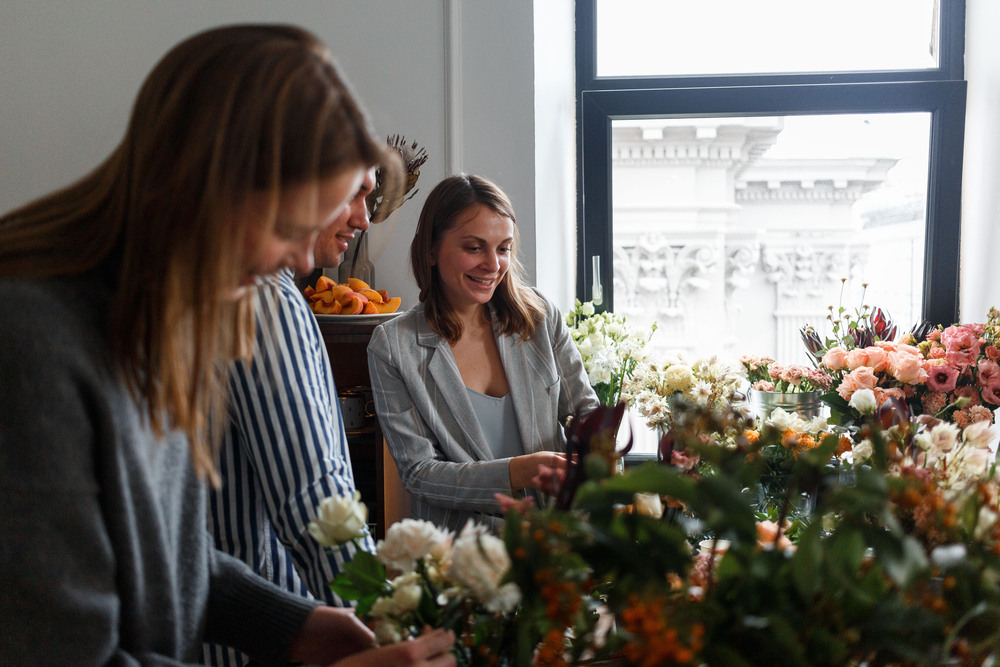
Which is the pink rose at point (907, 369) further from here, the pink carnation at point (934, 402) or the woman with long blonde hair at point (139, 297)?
the woman with long blonde hair at point (139, 297)

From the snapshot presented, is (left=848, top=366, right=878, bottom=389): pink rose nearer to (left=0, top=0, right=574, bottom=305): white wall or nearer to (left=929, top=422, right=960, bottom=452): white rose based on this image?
(left=929, top=422, right=960, bottom=452): white rose

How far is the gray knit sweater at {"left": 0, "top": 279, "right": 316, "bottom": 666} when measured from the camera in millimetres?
618

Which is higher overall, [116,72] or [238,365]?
[116,72]

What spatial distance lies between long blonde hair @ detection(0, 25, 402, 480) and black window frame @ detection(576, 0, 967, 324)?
2.32 metres

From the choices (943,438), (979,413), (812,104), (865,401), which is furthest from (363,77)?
(943,438)

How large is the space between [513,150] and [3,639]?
2072mm

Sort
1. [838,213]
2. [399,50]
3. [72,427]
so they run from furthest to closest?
[838,213], [399,50], [72,427]

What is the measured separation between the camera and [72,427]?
629mm

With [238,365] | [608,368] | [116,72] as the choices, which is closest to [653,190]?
[608,368]

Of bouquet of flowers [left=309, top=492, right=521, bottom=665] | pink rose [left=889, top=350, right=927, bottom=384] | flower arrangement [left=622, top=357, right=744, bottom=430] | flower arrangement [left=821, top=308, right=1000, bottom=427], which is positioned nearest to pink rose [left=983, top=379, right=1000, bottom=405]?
flower arrangement [left=821, top=308, right=1000, bottom=427]

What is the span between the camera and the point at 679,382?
6.75 feet

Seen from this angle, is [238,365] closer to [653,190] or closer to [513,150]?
[513,150]

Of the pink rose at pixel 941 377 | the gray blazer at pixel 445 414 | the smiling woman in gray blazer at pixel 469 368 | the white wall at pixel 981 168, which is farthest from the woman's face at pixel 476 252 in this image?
the white wall at pixel 981 168

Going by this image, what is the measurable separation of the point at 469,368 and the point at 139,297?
1.24 meters
